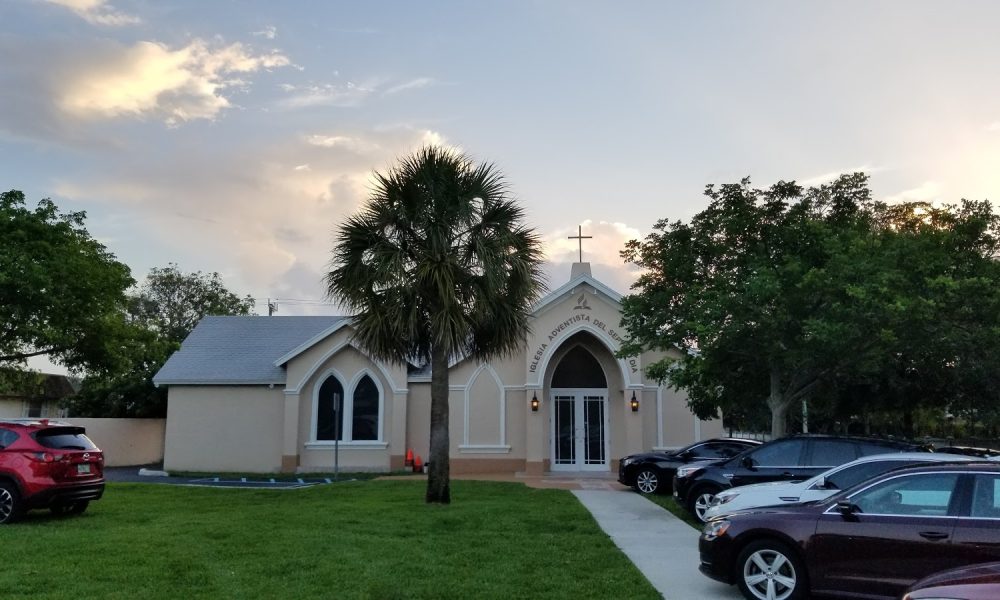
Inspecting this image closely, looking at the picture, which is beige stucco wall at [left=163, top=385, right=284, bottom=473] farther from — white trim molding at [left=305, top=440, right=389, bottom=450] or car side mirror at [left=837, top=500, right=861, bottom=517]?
car side mirror at [left=837, top=500, right=861, bottom=517]

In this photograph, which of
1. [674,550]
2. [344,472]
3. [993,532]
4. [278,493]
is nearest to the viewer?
[993,532]

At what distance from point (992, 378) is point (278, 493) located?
1583cm

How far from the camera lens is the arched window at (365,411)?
25453 millimetres

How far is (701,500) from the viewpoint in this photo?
13797 mm

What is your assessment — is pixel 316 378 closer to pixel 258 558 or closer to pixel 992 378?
pixel 258 558

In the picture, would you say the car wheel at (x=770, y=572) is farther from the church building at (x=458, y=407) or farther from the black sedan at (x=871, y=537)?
the church building at (x=458, y=407)

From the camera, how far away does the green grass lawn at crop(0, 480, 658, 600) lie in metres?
8.16

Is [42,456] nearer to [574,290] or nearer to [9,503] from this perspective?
[9,503]

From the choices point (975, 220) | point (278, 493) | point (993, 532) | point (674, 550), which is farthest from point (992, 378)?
point (278, 493)

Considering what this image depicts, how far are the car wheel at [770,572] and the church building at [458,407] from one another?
1610cm

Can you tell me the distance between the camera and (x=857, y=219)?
16.2 metres

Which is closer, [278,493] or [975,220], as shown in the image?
[975,220]

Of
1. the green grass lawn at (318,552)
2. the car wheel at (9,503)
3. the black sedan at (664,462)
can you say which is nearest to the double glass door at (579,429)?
the black sedan at (664,462)

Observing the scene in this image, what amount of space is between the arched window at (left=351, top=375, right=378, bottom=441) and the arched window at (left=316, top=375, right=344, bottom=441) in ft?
1.46
